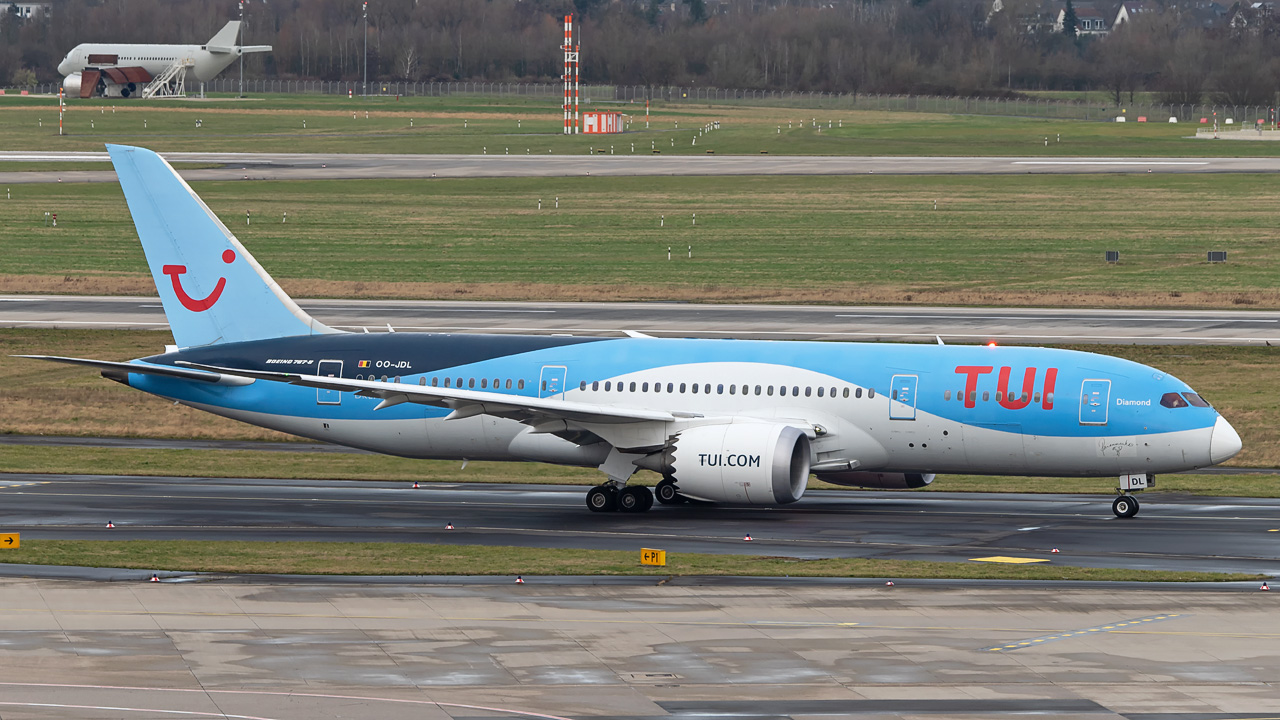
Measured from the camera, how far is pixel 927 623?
93.2 feet

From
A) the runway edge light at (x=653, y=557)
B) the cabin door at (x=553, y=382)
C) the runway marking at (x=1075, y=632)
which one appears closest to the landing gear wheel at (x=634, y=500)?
the cabin door at (x=553, y=382)

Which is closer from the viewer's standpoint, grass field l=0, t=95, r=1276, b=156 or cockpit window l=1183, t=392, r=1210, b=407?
cockpit window l=1183, t=392, r=1210, b=407

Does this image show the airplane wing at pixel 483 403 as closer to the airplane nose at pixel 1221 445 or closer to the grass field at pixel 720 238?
the airplane nose at pixel 1221 445

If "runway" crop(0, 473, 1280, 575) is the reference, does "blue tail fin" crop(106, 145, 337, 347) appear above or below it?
above

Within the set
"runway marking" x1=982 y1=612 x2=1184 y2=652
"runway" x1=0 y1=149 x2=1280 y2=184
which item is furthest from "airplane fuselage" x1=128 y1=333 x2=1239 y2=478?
"runway" x1=0 y1=149 x2=1280 y2=184

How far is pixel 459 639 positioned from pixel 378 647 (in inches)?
53.4

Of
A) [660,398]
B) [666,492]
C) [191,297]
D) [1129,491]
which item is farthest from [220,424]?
[1129,491]

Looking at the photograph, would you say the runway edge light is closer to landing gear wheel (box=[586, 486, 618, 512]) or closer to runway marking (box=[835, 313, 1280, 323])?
landing gear wheel (box=[586, 486, 618, 512])

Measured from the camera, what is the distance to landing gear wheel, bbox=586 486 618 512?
41281mm

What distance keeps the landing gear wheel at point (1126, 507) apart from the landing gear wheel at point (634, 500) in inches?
437

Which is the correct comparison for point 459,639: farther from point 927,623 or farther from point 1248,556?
point 1248,556

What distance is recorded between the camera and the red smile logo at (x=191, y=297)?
45031 millimetres

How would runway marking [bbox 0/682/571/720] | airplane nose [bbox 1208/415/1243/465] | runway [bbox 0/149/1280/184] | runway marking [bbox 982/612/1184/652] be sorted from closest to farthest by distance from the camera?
runway marking [bbox 0/682/571/720], runway marking [bbox 982/612/1184/652], airplane nose [bbox 1208/415/1243/465], runway [bbox 0/149/1280/184]

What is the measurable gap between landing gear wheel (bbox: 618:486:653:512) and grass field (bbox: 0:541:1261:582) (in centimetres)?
610
